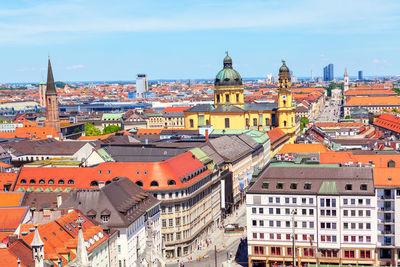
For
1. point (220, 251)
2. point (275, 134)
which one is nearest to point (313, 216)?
point (220, 251)

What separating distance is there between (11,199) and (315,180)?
149 ft

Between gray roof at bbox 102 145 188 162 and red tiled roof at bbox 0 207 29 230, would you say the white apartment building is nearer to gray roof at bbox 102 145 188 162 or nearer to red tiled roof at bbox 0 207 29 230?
gray roof at bbox 102 145 188 162

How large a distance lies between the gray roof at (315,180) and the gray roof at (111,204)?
1748 cm

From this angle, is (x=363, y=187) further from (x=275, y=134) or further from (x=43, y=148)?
(x=275, y=134)

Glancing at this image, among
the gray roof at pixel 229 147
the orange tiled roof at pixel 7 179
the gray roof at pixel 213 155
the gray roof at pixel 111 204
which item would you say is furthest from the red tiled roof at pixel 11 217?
the gray roof at pixel 229 147

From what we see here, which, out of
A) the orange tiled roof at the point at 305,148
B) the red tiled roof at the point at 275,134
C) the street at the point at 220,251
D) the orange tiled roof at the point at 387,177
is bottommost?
the street at the point at 220,251

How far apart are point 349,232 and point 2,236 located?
4706 centimetres

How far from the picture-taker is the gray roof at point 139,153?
116m

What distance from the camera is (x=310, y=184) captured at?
89.4 metres

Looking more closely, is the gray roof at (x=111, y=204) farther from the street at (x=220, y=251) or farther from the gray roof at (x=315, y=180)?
the gray roof at (x=315, y=180)

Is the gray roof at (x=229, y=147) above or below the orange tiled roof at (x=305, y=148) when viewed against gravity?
above

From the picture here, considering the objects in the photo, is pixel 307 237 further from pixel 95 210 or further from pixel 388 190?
pixel 95 210

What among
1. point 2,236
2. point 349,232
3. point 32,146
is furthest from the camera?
point 32,146

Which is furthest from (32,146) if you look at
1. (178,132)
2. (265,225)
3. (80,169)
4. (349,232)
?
(349,232)
